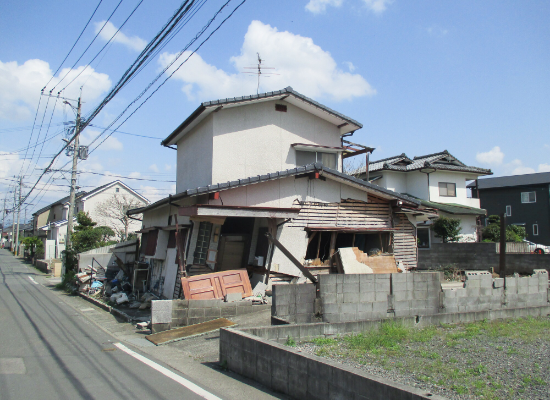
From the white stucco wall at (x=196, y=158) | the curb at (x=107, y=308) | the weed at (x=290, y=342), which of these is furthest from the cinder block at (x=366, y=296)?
the white stucco wall at (x=196, y=158)

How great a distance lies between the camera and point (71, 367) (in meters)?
7.19

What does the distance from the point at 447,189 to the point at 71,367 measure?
27478 mm

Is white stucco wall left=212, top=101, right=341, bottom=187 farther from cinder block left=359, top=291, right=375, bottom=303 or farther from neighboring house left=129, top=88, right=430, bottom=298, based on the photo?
cinder block left=359, top=291, right=375, bottom=303

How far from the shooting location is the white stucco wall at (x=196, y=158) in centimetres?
1543

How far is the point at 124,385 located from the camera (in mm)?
6141

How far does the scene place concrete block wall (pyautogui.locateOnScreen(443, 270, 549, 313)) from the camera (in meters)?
10.2

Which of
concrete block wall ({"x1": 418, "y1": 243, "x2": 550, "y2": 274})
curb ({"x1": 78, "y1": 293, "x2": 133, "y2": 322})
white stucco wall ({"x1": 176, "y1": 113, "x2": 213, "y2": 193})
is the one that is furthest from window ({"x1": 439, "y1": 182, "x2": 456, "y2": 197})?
curb ({"x1": 78, "y1": 293, "x2": 133, "y2": 322})

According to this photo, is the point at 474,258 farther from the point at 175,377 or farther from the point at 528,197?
the point at 528,197

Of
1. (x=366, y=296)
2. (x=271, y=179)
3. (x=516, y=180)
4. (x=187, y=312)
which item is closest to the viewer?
Result: (x=366, y=296)

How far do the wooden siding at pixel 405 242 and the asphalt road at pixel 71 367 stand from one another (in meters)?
9.55

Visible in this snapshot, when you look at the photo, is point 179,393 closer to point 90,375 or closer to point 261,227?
point 90,375

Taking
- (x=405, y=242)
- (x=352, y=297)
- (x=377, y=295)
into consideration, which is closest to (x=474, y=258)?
(x=405, y=242)

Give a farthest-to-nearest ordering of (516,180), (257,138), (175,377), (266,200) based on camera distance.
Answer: (516,180) → (257,138) → (266,200) → (175,377)

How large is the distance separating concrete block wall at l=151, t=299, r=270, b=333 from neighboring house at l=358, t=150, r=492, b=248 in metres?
20.4
